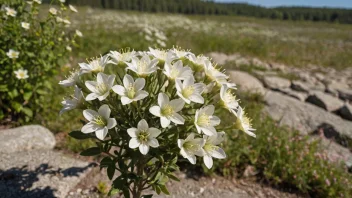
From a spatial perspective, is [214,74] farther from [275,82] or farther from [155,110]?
[275,82]

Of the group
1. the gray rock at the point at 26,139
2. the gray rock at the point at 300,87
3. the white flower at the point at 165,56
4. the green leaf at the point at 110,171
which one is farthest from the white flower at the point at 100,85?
the gray rock at the point at 300,87

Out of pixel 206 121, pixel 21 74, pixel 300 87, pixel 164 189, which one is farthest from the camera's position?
pixel 300 87

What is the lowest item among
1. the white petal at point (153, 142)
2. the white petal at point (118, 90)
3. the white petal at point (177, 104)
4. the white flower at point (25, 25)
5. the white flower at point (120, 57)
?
the white petal at point (153, 142)

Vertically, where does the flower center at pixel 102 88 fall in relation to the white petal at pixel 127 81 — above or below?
below

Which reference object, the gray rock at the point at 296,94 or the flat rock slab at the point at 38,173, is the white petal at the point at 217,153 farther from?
the gray rock at the point at 296,94

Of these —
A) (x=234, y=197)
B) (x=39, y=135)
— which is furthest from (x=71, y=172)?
(x=234, y=197)

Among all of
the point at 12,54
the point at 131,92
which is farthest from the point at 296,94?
the point at 131,92
